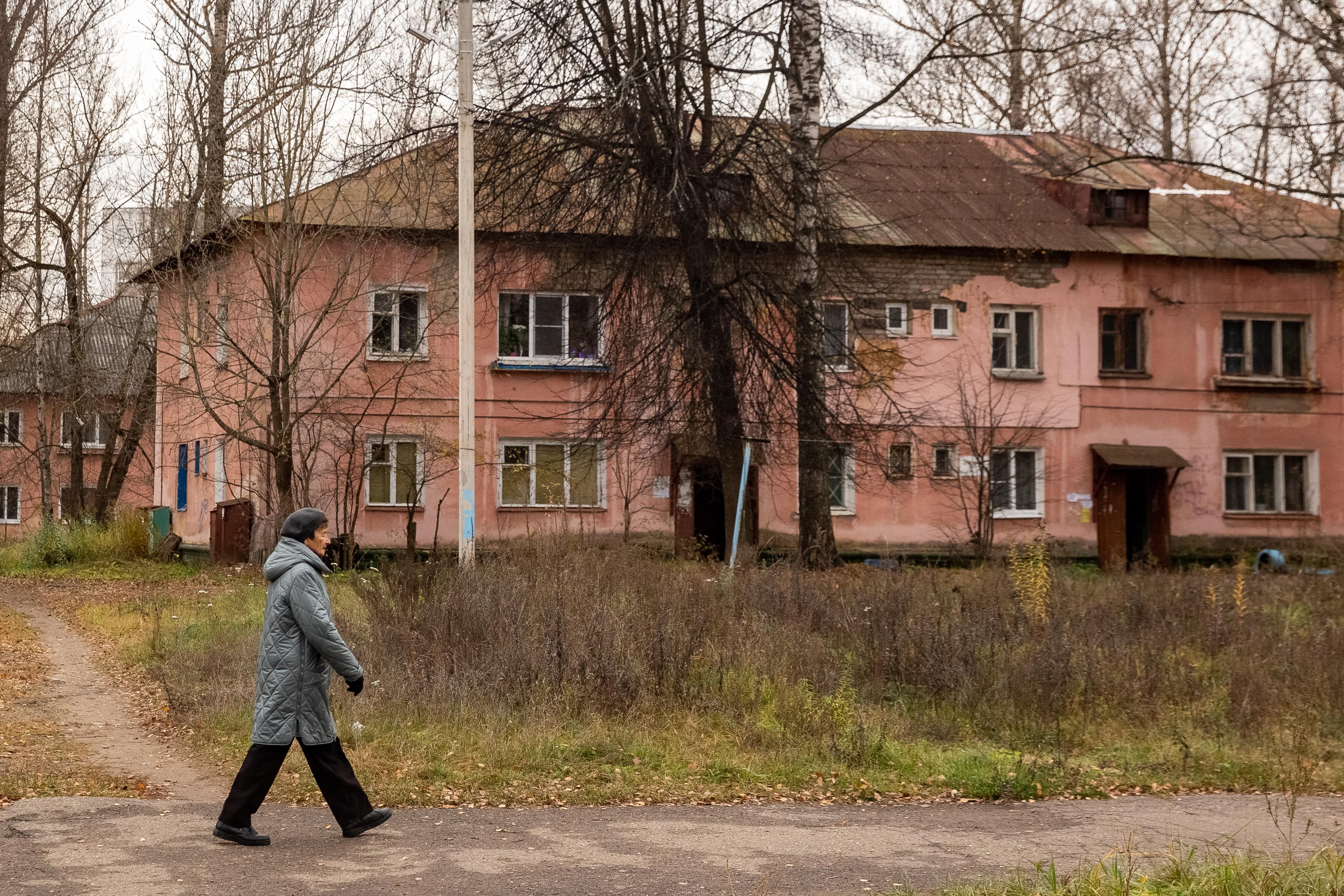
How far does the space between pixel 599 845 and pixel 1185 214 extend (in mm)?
28383

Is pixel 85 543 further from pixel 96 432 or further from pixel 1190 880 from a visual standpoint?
pixel 96 432

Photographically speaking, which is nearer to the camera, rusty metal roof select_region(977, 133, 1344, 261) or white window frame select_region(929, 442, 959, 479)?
white window frame select_region(929, 442, 959, 479)

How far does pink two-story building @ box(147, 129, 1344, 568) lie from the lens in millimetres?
26047

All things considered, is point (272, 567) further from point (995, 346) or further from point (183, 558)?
point (995, 346)

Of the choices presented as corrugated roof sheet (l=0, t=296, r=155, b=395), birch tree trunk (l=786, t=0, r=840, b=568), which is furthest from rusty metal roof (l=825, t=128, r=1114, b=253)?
corrugated roof sheet (l=0, t=296, r=155, b=395)

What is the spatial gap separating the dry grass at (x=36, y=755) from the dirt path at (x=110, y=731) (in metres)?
0.12

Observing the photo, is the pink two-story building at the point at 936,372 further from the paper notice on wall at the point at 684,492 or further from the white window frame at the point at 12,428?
the white window frame at the point at 12,428

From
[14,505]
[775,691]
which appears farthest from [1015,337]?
[14,505]

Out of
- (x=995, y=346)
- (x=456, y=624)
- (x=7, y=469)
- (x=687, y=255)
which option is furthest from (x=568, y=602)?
(x=7, y=469)

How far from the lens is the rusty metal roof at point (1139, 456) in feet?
97.1

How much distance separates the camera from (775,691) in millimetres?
10812

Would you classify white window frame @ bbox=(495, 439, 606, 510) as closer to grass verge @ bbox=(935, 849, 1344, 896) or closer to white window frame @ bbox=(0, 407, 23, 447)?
grass verge @ bbox=(935, 849, 1344, 896)

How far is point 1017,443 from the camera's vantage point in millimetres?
29719

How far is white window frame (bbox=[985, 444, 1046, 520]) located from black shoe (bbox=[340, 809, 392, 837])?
78.4 feet
